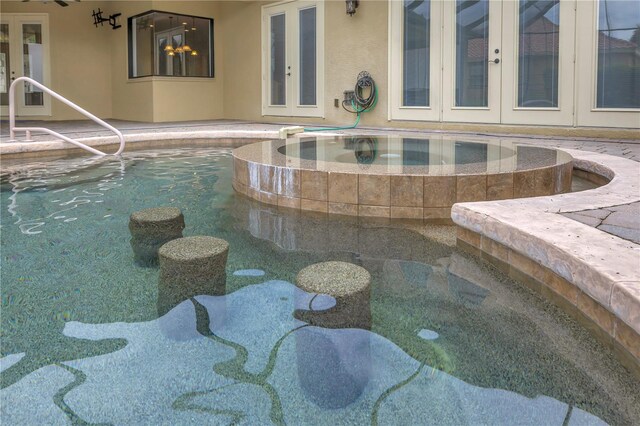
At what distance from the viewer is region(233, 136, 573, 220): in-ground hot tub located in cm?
276

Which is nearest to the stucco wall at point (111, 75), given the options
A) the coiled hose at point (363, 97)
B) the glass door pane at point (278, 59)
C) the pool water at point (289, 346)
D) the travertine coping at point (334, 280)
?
the glass door pane at point (278, 59)

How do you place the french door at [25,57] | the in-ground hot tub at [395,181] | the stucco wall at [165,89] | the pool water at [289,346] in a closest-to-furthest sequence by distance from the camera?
Answer: the pool water at [289,346]
the in-ground hot tub at [395,181]
the stucco wall at [165,89]
the french door at [25,57]

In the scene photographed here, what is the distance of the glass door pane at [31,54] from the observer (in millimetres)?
10820

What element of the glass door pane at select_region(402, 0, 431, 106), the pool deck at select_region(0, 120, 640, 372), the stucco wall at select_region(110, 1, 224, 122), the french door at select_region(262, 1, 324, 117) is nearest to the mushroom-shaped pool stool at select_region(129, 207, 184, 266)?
the pool deck at select_region(0, 120, 640, 372)

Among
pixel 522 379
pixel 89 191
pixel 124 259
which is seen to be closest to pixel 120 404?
pixel 522 379

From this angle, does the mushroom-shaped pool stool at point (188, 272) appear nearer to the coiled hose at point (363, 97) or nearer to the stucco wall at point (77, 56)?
the coiled hose at point (363, 97)

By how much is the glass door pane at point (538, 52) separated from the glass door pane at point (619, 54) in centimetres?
49

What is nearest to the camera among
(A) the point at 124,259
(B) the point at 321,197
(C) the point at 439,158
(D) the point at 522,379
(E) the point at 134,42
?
(D) the point at 522,379

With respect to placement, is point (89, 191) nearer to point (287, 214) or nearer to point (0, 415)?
point (287, 214)

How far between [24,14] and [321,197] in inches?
422

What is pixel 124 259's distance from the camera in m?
2.25

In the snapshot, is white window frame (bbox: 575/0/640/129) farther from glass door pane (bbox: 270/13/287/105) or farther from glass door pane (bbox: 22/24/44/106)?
glass door pane (bbox: 22/24/44/106)

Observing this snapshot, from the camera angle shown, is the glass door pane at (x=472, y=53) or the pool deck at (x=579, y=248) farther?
the glass door pane at (x=472, y=53)

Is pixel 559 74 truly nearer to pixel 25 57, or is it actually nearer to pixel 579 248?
pixel 579 248
